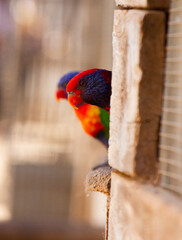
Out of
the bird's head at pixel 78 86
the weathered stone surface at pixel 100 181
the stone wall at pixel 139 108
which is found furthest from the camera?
the bird's head at pixel 78 86

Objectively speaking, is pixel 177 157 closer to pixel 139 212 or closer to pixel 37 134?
pixel 139 212

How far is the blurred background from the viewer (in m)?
4.52

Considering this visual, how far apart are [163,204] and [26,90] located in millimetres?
4189

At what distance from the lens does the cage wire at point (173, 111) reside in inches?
32.1

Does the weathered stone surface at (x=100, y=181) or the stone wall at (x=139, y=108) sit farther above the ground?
the stone wall at (x=139, y=108)

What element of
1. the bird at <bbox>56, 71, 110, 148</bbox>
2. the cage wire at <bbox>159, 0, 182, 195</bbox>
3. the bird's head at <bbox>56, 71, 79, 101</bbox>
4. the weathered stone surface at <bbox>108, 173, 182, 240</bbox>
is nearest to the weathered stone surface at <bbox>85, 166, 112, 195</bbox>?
the weathered stone surface at <bbox>108, 173, 182, 240</bbox>

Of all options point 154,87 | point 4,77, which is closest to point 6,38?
point 4,77

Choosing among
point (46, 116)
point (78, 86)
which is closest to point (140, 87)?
point (78, 86)

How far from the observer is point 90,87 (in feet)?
4.33

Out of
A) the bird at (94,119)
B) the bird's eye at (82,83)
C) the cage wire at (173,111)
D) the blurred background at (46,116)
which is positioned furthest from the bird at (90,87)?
the blurred background at (46,116)

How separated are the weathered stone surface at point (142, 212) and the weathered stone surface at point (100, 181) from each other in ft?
0.34

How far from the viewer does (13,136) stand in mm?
4758

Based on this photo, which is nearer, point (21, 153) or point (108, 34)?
point (108, 34)

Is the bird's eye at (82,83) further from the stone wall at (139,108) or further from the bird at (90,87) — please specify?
the stone wall at (139,108)
